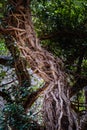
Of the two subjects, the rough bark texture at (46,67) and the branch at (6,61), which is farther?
the branch at (6,61)

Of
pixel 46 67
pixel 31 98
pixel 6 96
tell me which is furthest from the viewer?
pixel 6 96

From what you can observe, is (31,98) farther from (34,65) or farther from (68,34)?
(68,34)

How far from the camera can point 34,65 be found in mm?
2322

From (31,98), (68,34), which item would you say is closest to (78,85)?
(68,34)

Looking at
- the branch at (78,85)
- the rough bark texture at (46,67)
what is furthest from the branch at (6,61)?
the branch at (78,85)

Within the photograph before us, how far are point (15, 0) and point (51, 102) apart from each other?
1.11 meters

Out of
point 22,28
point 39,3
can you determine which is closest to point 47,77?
point 22,28

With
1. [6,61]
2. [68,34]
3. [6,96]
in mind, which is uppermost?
[68,34]

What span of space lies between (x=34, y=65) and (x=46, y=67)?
0.11 m

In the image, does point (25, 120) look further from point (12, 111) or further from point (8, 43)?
point (8, 43)

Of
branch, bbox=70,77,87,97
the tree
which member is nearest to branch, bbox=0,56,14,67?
the tree

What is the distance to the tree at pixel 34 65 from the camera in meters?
1.91

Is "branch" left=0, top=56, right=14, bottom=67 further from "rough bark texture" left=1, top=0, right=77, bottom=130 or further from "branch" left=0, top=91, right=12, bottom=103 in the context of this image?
"branch" left=0, top=91, right=12, bottom=103

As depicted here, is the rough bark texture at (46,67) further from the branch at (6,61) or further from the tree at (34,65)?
the branch at (6,61)
